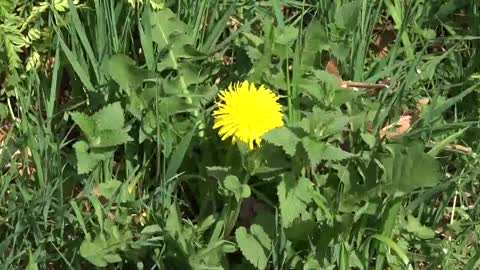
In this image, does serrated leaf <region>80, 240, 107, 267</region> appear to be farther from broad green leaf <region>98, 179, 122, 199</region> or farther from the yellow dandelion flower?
the yellow dandelion flower

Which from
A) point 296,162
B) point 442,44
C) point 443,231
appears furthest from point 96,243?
point 442,44

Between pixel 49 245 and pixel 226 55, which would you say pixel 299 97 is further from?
pixel 49 245

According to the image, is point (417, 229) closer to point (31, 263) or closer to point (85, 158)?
point (85, 158)

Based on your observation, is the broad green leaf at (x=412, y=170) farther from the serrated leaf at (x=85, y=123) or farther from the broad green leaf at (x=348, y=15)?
the serrated leaf at (x=85, y=123)

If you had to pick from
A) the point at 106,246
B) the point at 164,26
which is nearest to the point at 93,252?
the point at 106,246

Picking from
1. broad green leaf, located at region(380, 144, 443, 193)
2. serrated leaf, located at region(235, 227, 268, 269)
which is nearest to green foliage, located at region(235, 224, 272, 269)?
serrated leaf, located at region(235, 227, 268, 269)

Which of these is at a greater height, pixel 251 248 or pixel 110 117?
pixel 110 117

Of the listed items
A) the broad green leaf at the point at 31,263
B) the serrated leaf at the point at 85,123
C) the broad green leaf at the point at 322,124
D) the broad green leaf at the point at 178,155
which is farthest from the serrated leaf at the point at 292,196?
Result: the broad green leaf at the point at 31,263
